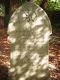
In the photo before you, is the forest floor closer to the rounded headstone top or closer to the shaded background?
the shaded background

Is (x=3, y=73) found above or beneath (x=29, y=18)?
beneath

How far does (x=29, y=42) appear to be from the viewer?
6.30 metres

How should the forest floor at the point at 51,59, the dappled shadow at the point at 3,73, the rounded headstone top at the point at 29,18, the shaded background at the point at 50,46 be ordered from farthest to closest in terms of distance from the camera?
1. the shaded background at the point at 50,46
2. the forest floor at the point at 51,59
3. the dappled shadow at the point at 3,73
4. the rounded headstone top at the point at 29,18

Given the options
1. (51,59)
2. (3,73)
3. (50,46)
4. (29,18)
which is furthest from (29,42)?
(50,46)

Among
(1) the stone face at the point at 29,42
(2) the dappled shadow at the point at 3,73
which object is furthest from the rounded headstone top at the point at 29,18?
(2) the dappled shadow at the point at 3,73

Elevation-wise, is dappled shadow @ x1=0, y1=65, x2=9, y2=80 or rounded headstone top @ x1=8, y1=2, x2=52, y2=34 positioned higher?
rounded headstone top @ x1=8, y1=2, x2=52, y2=34

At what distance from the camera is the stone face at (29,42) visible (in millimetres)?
6215

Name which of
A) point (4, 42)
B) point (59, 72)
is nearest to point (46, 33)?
point (59, 72)

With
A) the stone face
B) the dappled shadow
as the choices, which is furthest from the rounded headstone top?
the dappled shadow

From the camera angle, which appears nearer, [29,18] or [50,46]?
[29,18]

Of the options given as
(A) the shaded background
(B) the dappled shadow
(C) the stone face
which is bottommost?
(A) the shaded background

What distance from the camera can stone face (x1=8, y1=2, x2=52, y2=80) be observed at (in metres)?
6.21

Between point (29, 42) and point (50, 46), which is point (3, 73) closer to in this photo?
point (29, 42)

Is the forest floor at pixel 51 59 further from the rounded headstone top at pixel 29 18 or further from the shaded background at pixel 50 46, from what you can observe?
the rounded headstone top at pixel 29 18
